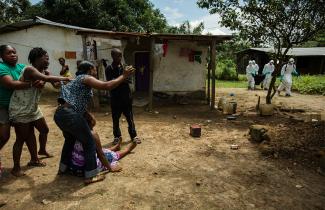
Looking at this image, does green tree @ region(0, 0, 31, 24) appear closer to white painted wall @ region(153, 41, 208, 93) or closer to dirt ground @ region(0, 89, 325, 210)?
white painted wall @ region(153, 41, 208, 93)

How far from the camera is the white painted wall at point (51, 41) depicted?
547 inches

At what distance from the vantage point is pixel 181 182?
13.8 feet

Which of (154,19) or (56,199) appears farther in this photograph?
(154,19)

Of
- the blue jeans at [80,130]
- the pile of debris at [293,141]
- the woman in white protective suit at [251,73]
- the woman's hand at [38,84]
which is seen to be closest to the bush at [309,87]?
the woman in white protective suit at [251,73]

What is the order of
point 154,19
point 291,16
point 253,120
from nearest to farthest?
point 253,120 < point 291,16 < point 154,19

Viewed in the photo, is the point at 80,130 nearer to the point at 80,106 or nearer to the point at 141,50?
the point at 80,106

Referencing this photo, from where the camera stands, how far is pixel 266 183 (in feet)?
13.8

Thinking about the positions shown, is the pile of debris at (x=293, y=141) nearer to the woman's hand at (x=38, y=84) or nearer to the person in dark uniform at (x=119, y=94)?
the person in dark uniform at (x=119, y=94)

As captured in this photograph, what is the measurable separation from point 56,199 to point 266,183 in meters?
2.80

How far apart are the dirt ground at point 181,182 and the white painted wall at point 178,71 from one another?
19.1ft

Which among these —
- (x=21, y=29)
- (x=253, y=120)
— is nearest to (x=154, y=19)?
(x=21, y=29)

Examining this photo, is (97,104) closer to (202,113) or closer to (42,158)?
(202,113)

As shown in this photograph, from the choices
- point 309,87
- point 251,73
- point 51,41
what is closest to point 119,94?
point 51,41

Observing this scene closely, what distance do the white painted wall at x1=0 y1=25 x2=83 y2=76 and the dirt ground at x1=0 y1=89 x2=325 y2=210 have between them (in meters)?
8.32
